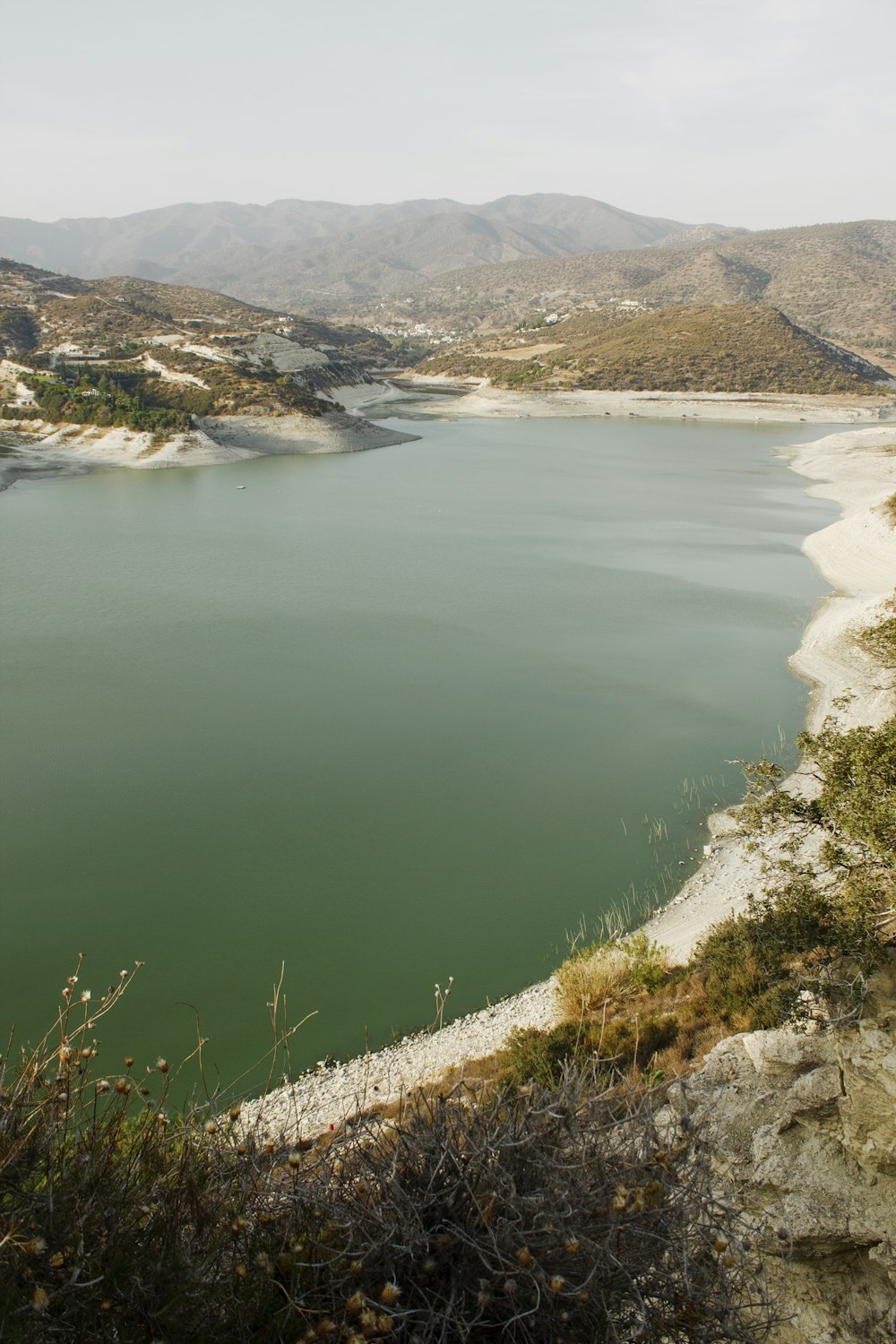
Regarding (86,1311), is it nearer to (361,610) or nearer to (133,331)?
(361,610)

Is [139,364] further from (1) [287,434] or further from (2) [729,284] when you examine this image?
(2) [729,284]

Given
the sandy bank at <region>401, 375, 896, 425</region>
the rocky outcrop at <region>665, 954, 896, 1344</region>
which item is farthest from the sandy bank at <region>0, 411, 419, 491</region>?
the rocky outcrop at <region>665, 954, 896, 1344</region>

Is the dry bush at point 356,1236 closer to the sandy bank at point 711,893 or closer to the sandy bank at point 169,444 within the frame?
the sandy bank at point 711,893

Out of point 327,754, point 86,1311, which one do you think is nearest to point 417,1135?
point 86,1311

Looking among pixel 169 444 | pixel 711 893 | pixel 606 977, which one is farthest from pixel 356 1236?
pixel 169 444

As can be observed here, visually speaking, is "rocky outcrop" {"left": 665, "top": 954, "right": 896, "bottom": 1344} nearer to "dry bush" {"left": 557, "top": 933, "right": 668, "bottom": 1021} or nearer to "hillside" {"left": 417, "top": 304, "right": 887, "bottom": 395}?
"dry bush" {"left": 557, "top": 933, "right": 668, "bottom": 1021}

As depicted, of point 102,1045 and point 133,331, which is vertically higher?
point 133,331

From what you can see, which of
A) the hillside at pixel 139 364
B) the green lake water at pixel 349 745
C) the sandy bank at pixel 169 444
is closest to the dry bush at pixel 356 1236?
the green lake water at pixel 349 745
